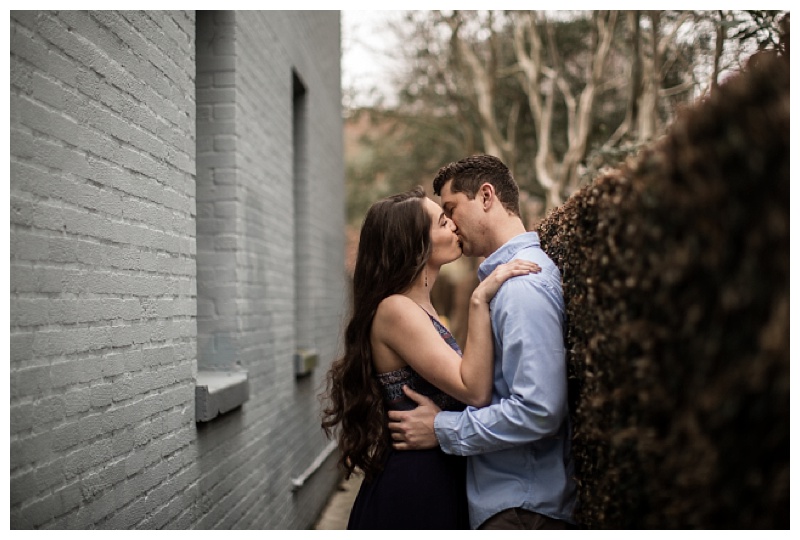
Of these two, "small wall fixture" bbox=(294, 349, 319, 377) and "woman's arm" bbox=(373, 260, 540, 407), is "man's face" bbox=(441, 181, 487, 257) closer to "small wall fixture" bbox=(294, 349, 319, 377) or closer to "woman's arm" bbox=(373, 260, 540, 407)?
"woman's arm" bbox=(373, 260, 540, 407)

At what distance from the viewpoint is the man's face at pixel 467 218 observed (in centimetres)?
318

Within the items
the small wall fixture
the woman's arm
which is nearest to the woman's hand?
the woman's arm

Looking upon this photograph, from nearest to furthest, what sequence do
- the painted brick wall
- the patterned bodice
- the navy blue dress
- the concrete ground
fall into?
the navy blue dress < the patterned bodice < the painted brick wall < the concrete ground

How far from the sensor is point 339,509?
7520 millimetres

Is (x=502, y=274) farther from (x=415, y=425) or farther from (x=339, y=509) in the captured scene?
(x=339, y=509)

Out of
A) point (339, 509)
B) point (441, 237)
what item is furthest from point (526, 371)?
point (339, 509)

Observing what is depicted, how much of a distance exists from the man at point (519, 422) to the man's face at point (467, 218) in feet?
0.73

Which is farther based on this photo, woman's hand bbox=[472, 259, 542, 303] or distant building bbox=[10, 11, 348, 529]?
woman's hand bbox=[472, 259, 542, 303]

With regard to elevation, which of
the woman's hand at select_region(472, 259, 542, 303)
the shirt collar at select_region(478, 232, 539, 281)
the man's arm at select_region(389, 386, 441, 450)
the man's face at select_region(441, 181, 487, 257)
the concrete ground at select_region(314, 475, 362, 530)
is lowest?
the concrete ground at select_region(314, 475, 362, 530)

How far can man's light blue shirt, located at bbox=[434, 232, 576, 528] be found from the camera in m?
2.49

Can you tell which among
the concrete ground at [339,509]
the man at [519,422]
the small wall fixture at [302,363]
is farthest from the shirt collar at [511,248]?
the concrete ground at [339,509]

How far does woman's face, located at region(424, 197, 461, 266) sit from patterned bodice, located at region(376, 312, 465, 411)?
0.32 metres

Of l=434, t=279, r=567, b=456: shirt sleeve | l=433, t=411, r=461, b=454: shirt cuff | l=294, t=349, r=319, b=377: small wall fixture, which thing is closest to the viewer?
l=434, t=279, r=567, b=456: shirt sleeve

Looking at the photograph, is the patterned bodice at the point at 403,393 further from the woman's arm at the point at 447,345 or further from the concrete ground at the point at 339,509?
the concrete ground at the point at 339,509
